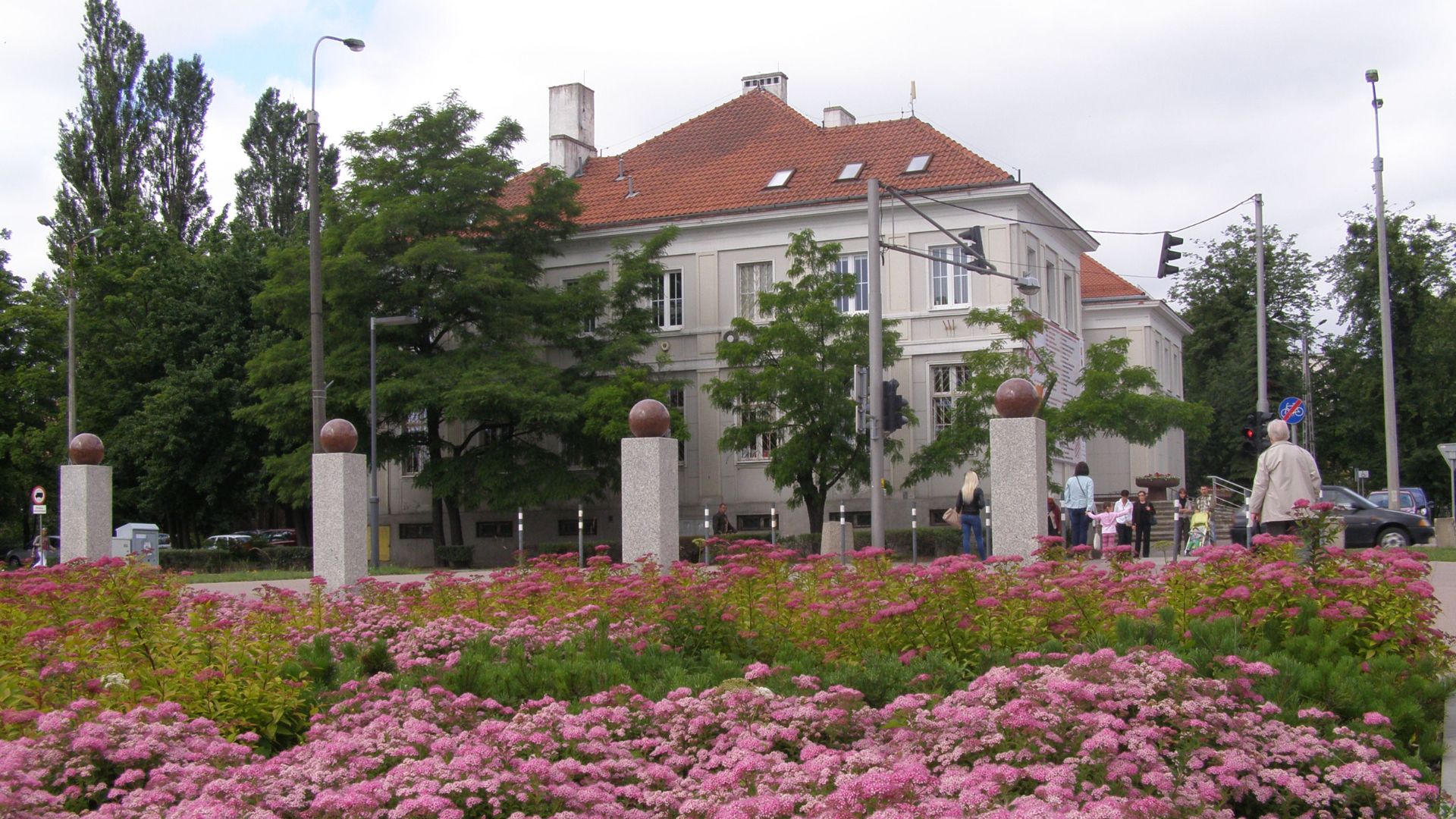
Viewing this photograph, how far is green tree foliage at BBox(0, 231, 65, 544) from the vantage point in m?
51.4

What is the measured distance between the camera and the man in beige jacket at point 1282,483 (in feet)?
40.5

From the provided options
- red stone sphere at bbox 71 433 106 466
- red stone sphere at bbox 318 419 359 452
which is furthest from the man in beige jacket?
red stone sphere at bbox 71 433 106 466

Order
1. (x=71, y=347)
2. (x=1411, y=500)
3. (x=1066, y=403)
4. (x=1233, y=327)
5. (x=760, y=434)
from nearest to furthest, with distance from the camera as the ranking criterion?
(x=1066, y=403) < (x=760, y=434) < (x=71, y=347) < (x=1411, y=500) < (x=1233, y=327)

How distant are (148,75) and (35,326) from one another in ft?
38.4

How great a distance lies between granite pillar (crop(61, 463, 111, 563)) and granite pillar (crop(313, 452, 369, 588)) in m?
5.88

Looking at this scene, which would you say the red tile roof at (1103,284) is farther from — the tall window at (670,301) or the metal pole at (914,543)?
→ the metal pole at (914,543)

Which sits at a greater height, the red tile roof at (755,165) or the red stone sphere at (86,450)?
the red tile roof at (755,165)

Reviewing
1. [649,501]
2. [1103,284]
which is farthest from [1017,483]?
[1103,284]

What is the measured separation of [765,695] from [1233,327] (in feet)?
217

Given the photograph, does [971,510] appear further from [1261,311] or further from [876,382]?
[1261,311]

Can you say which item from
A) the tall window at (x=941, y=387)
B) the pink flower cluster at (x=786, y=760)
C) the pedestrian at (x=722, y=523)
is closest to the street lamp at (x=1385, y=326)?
the tall window at (x=941, y=387)

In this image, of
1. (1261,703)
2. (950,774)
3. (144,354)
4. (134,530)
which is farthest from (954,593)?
(144,354)

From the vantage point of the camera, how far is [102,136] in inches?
2251

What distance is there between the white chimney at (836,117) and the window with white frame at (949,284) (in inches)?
320
